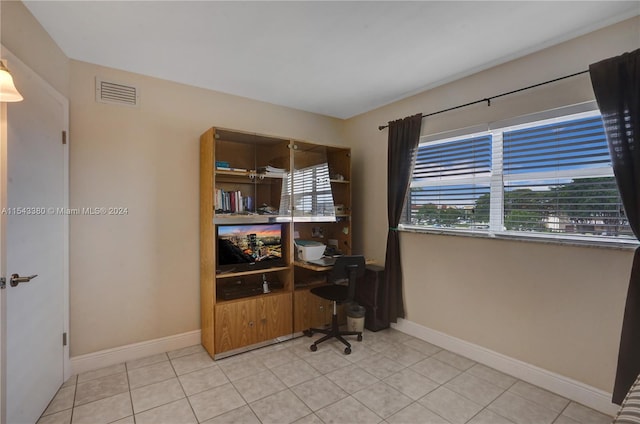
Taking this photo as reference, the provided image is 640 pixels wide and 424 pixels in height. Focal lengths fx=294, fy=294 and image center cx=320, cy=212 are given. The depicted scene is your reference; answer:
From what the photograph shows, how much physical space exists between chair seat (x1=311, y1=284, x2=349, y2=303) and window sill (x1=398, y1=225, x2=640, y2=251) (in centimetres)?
95

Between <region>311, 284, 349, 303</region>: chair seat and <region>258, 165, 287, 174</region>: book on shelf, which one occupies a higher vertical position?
<region>258, 165, 287, 174</region>: book on shelf

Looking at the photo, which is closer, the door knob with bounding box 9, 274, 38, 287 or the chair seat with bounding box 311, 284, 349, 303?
the door knob with bounding box 9, 274, 38, 287

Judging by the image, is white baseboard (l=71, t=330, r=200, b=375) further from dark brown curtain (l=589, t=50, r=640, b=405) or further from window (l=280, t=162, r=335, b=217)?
dark brown curtain (l=589, t=50, r=640, b=405)

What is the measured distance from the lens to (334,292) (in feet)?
9.61

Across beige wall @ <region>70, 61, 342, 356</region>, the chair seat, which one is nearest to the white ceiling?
beige wall @ <region>70, 61, 342, 356</region>

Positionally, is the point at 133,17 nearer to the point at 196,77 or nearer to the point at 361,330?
the point at 196,77

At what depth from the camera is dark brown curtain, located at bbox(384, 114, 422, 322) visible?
3.11 metres

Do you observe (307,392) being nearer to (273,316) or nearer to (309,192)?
(273,316)

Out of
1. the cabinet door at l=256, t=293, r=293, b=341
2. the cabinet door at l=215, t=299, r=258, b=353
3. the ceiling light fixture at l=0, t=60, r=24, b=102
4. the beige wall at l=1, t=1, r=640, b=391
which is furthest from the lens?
the cabinet door at l=256, t=293, r=293, b=341

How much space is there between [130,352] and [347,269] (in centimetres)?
208

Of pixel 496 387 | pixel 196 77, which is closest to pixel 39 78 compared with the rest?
pixel 196 77

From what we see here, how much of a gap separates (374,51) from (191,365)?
3033 mm

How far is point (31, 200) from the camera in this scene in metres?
1.78

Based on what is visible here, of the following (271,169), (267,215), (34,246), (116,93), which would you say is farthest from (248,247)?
(116,93)
